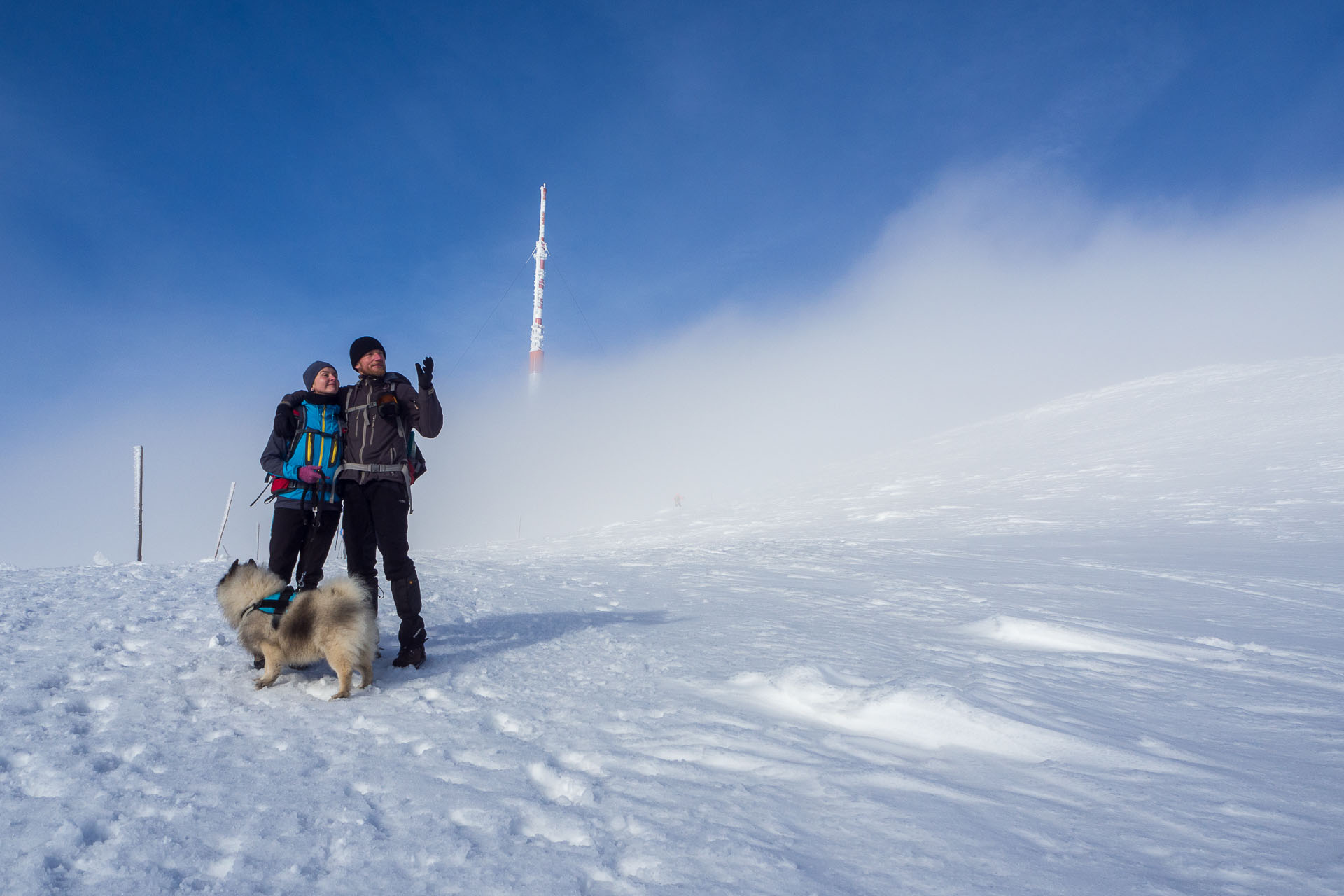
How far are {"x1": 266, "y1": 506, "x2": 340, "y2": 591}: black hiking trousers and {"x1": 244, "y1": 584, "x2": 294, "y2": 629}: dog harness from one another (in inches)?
18.8

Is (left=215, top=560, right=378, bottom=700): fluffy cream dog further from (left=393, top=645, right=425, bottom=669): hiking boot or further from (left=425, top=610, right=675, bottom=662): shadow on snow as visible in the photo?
(left=425, top=610, right=675, bottom=662): shadow on snow

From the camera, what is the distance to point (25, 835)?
223 centimetres

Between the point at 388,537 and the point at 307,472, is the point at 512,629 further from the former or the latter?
the point at 307,472

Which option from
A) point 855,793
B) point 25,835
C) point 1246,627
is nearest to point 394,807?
point 25,835

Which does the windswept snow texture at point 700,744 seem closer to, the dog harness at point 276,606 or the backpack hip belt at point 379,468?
the dog harness at point 276,606

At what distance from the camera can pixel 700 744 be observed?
3.34m

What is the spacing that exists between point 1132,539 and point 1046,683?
9.45 m

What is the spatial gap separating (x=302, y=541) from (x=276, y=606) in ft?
2.76

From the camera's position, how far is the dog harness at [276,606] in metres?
4.04

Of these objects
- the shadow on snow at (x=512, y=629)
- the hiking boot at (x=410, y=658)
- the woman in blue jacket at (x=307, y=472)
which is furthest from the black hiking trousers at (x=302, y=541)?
the shadow on snow at (x=512, y=629)

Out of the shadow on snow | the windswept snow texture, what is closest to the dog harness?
the windswept snow texture

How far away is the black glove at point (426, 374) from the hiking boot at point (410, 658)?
1.81 meters

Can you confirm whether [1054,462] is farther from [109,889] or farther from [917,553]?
[109,889]

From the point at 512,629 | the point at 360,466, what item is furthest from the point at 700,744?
the point at 512,629
